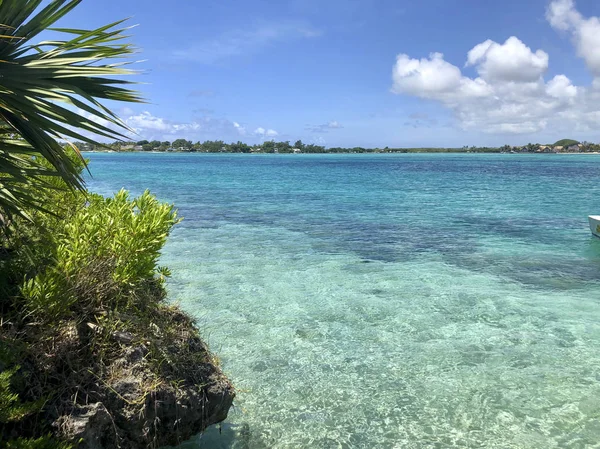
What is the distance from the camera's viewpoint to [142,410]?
3.14 meters

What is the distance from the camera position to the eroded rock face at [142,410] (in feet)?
9.61


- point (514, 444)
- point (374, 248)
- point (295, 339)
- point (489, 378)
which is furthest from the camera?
point (374, 248)

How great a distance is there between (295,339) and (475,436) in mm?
2854

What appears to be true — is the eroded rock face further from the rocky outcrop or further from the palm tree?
the palm tree

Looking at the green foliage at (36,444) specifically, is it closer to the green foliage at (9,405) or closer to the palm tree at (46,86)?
the green foliage at (9,405)

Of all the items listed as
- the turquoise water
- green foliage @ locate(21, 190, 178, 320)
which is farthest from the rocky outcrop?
the turquoise water

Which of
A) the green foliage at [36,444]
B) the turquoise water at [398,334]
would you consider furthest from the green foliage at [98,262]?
the turquoise water at [398,334]

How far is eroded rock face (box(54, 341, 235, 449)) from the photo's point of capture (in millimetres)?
2928

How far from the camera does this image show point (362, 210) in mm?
22078

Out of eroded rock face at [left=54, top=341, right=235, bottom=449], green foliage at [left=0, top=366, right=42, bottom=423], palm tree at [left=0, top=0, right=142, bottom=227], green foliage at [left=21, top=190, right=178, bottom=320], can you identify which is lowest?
eroded rock face at [left=54, top=341, right=235, bottom=449]

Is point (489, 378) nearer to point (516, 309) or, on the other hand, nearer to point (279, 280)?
point (516, 309)

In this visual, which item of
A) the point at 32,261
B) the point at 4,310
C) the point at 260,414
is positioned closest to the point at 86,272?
the point at 32,261

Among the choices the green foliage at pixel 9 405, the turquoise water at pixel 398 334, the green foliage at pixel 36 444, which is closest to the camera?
the green foliage at pixel 36 444

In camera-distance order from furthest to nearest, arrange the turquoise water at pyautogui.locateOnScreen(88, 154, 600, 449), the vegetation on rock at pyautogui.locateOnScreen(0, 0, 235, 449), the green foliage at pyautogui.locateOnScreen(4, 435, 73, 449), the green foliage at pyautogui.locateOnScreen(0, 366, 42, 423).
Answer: the turquoise water at pyautogui.locateOnScreen(88, 154, 600, 449)
the vegetation on rock at pyautogui.locateOnScreen(0, 0, 235, 449)
the green foliage at pyautogui.locateOnScreen(0, 366, 42, 423)
the green foliage at pyautogui.locateOnScreen(4, 435, 73, 449)
